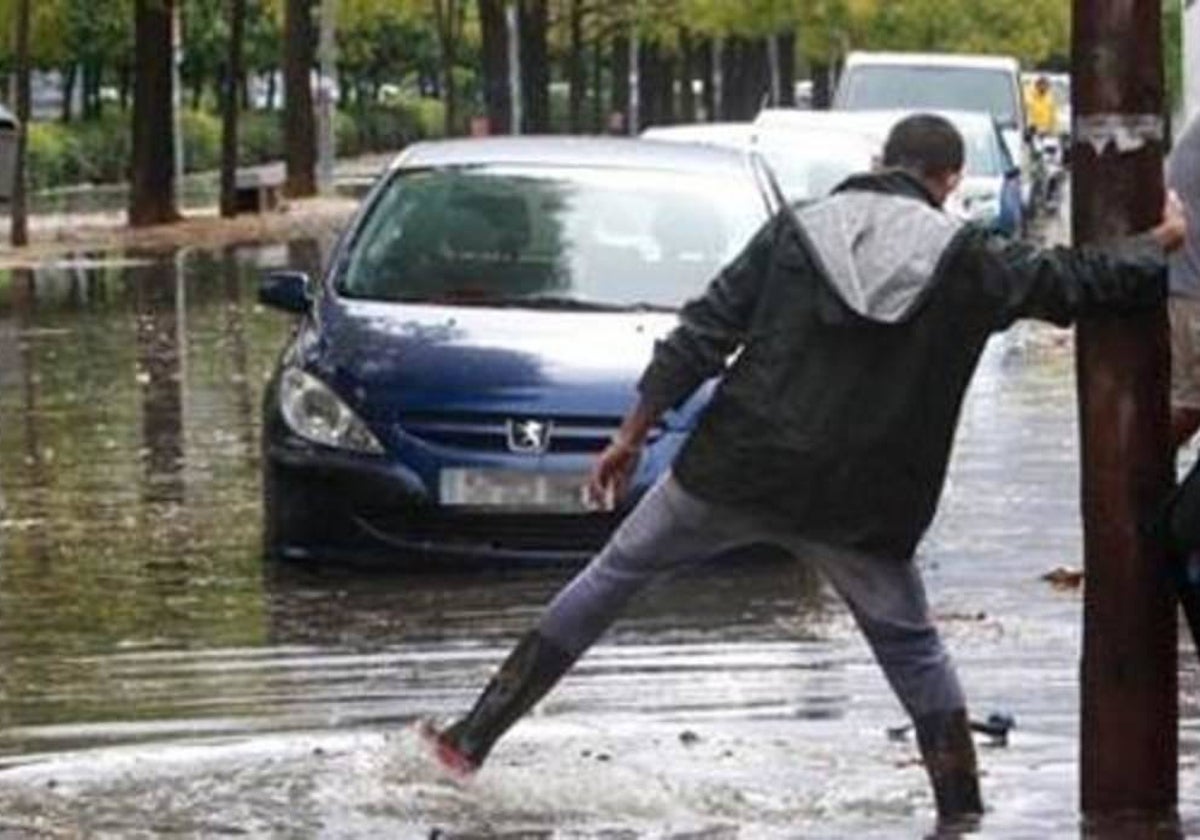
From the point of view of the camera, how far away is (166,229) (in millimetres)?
46906

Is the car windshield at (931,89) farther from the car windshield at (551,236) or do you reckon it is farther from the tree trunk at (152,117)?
the car windshield at (551,236)

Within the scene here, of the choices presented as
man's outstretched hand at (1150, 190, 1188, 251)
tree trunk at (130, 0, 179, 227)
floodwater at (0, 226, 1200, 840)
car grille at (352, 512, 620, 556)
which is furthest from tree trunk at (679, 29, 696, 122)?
man's outstretched hand at (1150, 190, 1188, 251)

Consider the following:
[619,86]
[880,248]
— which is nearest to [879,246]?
[880,248]

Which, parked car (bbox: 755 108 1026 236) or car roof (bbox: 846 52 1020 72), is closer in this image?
parked car (bbox: 755 108 1026 236)

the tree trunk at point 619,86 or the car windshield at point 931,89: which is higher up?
the car windshield at point 931,89

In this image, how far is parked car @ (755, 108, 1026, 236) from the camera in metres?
32.0

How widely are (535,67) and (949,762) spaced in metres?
Answer: 54.7

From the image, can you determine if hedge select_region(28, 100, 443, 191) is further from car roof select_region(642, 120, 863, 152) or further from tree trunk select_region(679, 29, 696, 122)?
car roof select_region(642, 120, 863, 152)

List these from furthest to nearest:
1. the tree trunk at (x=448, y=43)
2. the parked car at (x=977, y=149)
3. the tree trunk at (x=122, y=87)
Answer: the tree trunk at (x=122, y=87) < the tree trunk at (x=448, y=43) < the parked car at (x=977, y=149)

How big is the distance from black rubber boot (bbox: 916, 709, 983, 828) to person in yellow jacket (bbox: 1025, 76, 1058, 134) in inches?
1842

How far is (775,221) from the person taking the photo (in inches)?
331

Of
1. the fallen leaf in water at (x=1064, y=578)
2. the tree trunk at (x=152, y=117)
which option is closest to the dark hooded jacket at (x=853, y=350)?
the fallen leaf in water at (x=1064, y=578)

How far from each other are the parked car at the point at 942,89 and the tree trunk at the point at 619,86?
33.5 m

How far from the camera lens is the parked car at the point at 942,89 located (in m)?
41.9
